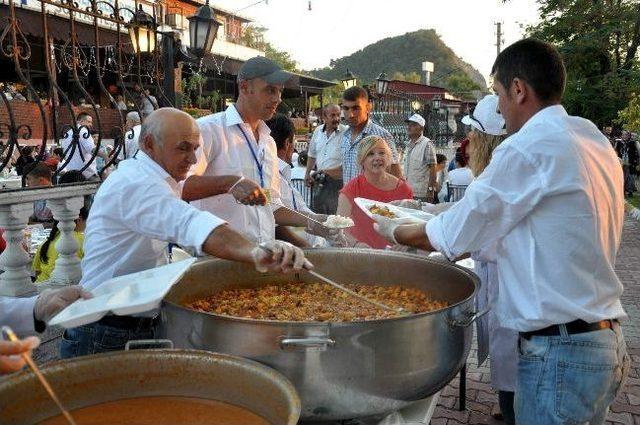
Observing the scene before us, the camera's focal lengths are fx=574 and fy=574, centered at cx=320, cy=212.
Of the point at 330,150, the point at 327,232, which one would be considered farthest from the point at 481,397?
the point at 330,150

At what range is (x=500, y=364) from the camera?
2.80 m

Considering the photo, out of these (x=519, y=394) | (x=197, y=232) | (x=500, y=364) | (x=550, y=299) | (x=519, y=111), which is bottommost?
(x=500, y=364)

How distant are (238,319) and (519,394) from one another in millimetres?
1054

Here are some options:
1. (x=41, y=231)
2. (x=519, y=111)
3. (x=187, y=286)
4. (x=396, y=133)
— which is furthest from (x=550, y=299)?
(x=396, y=133)

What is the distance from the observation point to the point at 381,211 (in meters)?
2.96

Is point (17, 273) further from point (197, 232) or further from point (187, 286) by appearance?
point (197, 232)

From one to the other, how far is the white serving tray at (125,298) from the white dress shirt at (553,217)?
0.98 m

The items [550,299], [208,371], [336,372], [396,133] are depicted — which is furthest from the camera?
[396,133]

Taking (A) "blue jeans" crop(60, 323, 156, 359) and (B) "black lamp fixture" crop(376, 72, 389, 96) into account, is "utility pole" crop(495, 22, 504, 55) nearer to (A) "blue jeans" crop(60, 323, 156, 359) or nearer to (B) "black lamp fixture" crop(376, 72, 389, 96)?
(B) "black lamp fixture" crop(376, 72, 389, 96)

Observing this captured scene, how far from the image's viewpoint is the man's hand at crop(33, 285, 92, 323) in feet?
5.57

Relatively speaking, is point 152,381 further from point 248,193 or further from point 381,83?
point 381,83

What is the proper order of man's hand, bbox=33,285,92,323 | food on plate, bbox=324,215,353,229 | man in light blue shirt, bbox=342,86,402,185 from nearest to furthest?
man's hand, bbox=33,285,92,323 → food on plate, bbox=324,215,353,229 → man in light blue shirt, bbox=342,86,402,185

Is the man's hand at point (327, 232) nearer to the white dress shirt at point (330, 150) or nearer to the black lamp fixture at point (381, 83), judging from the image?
the white dress shirt at point (330, 150)

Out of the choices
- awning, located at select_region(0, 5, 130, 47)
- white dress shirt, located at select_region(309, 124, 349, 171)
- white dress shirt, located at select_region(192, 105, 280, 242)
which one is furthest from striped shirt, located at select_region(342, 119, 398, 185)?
awning, located at select_region(0, 5, 130, 47)
